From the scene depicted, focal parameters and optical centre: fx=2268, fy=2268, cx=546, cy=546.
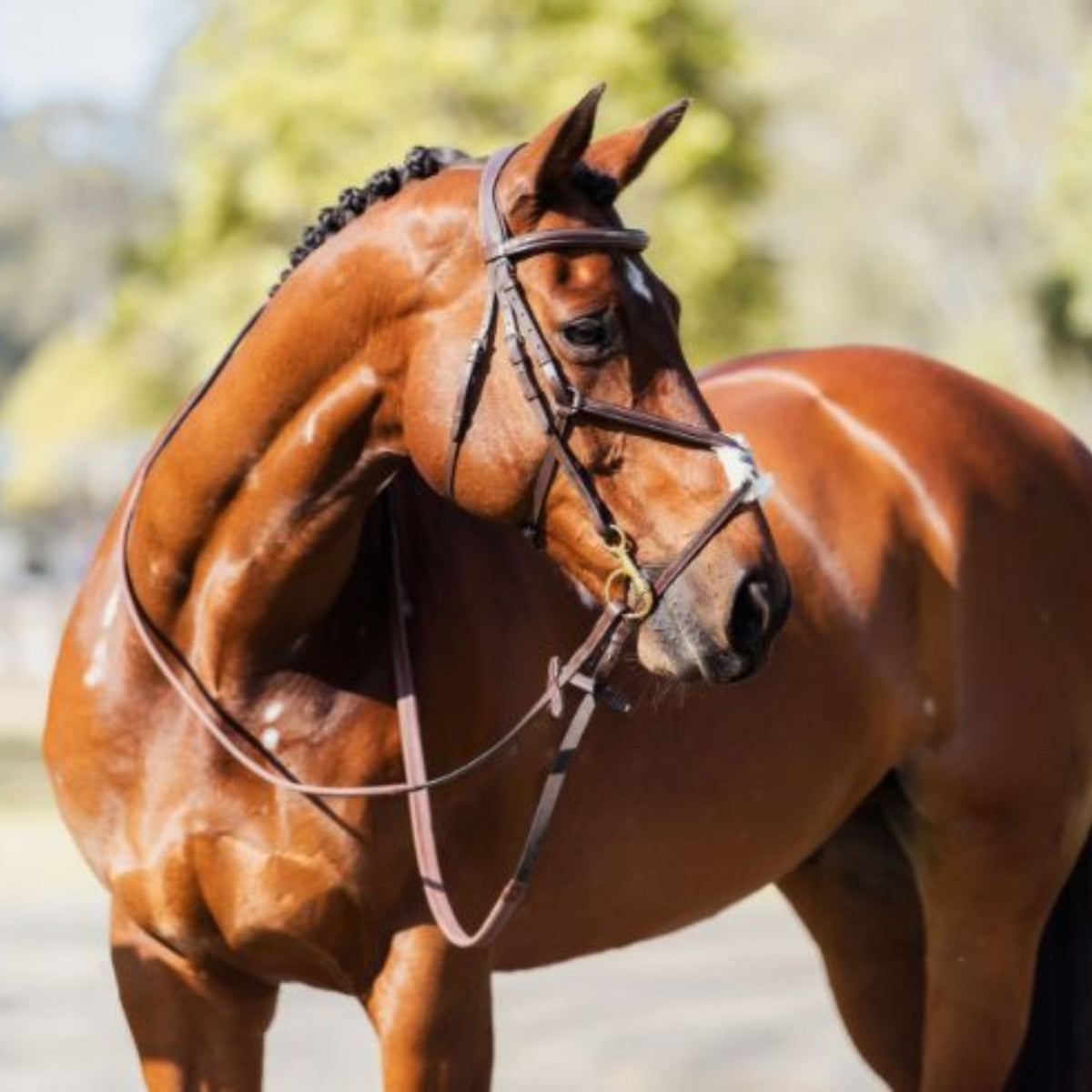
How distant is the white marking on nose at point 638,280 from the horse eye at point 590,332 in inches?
3.0

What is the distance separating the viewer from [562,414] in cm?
322

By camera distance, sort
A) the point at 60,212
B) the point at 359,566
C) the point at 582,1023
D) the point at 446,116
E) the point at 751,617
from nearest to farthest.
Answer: the point at 751,617, the point at 359,566, the point at 582,1023, the point at 446,116, the point at 60,212

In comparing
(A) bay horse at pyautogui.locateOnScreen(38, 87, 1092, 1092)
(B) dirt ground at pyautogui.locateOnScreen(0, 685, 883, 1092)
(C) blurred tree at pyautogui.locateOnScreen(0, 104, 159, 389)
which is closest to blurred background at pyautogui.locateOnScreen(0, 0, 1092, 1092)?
(B) dirt ground at pyautogui.locateOnScreen(0, 685, 883, 1092)

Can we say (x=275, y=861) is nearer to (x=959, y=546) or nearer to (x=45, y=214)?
(x=959, y=546)

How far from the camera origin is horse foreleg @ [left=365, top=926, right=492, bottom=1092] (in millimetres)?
3557

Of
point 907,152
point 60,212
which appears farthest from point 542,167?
point 60,212

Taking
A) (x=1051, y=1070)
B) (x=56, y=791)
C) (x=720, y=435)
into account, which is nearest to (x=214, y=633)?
(x=56, y=791)

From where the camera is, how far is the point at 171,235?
2220cm

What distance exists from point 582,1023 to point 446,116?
1144cm

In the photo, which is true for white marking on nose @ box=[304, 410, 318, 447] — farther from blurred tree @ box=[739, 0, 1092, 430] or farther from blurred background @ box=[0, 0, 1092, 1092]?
blurred tree @ box=[739, 0, 1092, 430]

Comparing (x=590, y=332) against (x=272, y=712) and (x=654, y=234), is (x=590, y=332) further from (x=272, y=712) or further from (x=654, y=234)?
(x=654, y=234)

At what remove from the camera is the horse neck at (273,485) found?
3467 mm

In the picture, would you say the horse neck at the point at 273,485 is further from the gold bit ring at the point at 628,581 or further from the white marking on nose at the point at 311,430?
the gold bit ring at the point at 628,581

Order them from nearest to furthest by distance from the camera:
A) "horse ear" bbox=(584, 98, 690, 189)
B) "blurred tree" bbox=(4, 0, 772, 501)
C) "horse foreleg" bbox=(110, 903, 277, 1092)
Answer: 1. "horse ear" bbox=(584, 98, 690, 189)
2. "horse foreleg" bbox=(110, 903, 277, 1092)
3. "blurred tree" bbox=(4, 0, 772, 501)
